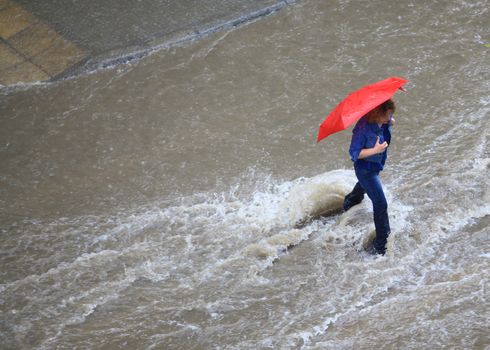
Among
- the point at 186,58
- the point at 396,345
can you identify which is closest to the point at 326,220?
the point at 396,345

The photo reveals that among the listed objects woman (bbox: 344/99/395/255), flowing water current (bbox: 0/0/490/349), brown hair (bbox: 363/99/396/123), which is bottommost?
flowing water current (bbox: 0/0/490/349)

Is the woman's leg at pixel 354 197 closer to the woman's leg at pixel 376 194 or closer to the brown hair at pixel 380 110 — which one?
the woman's leg at pixel 376 194

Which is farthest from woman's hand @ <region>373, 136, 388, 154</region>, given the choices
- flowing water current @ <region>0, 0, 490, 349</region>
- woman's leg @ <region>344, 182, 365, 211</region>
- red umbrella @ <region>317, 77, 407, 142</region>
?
flowing water current @ <region>0, 0, 490, 349</region>

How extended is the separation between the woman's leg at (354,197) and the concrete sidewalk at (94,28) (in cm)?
368

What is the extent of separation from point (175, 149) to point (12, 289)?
2254 millimetres

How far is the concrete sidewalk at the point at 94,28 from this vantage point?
28.6 feet

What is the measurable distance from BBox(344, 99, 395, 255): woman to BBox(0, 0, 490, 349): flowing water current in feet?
1.03

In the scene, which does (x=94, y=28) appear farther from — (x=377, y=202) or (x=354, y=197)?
(x=377, y=202)

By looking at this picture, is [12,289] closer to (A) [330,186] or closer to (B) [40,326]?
(B) [40,326]

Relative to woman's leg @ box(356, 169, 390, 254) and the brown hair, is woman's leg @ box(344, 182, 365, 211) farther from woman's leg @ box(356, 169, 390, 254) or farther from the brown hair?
the brown hair

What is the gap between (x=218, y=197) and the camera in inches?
261

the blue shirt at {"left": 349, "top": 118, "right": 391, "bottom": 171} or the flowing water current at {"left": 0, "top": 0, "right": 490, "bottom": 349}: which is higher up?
the blue shirt at {"left": 349, "top": 118, "right": 391, "bottom": 171}

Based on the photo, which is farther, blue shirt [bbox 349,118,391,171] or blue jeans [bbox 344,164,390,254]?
blue jeans [bbox 344,164,390,254]

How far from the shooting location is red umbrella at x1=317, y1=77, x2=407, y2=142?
5048 mm
